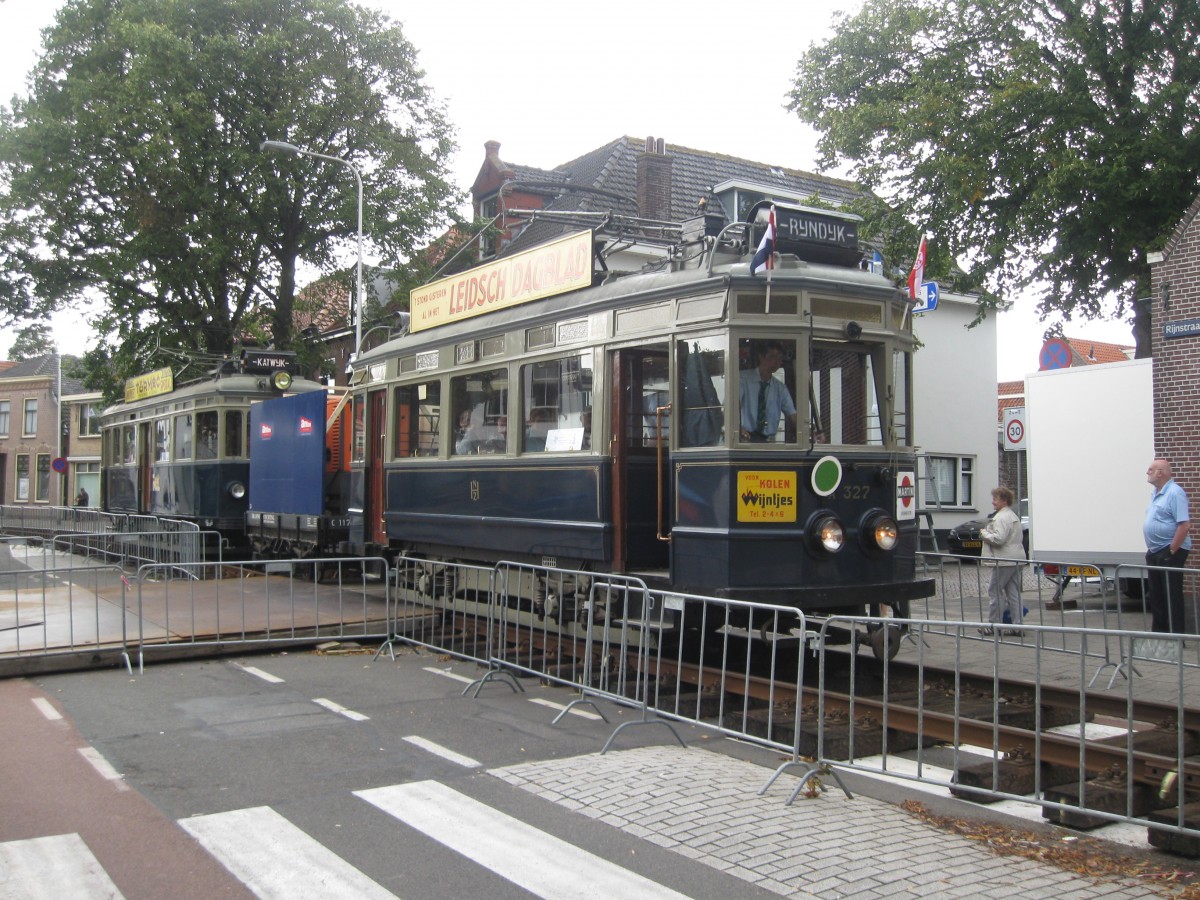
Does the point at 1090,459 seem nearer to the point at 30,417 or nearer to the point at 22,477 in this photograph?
the point at 22,477

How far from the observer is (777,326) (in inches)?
321

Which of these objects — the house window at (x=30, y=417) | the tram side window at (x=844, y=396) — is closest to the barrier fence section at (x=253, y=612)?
the tram side window at (x=844, y=396)

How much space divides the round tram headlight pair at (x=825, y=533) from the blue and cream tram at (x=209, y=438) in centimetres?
1346

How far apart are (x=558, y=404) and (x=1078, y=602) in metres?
10.0

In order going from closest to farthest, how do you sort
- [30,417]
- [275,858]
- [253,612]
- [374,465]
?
1. [275,858]
2. [253,612]
3. [374,465]
4. [30,417]

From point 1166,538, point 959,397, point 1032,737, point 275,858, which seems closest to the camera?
point 275,858

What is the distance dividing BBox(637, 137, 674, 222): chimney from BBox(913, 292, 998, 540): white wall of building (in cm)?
763

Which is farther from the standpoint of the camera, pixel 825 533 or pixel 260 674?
pixel 260 674

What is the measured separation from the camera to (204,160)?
88.1 ft

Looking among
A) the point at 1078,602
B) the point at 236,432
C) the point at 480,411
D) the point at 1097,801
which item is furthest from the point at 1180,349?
the point at 236,432

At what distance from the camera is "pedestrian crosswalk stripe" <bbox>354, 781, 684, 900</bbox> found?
466 cm

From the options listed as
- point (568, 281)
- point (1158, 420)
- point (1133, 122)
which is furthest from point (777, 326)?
point (1133, 122)

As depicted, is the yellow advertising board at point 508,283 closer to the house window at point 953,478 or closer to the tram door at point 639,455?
the tram door at point 639,455

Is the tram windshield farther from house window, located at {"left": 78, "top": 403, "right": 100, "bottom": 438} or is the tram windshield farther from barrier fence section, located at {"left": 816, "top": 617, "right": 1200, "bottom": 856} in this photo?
house window, located at {"left": 78, "top": 403, "right": 100, "bottom": 438}
